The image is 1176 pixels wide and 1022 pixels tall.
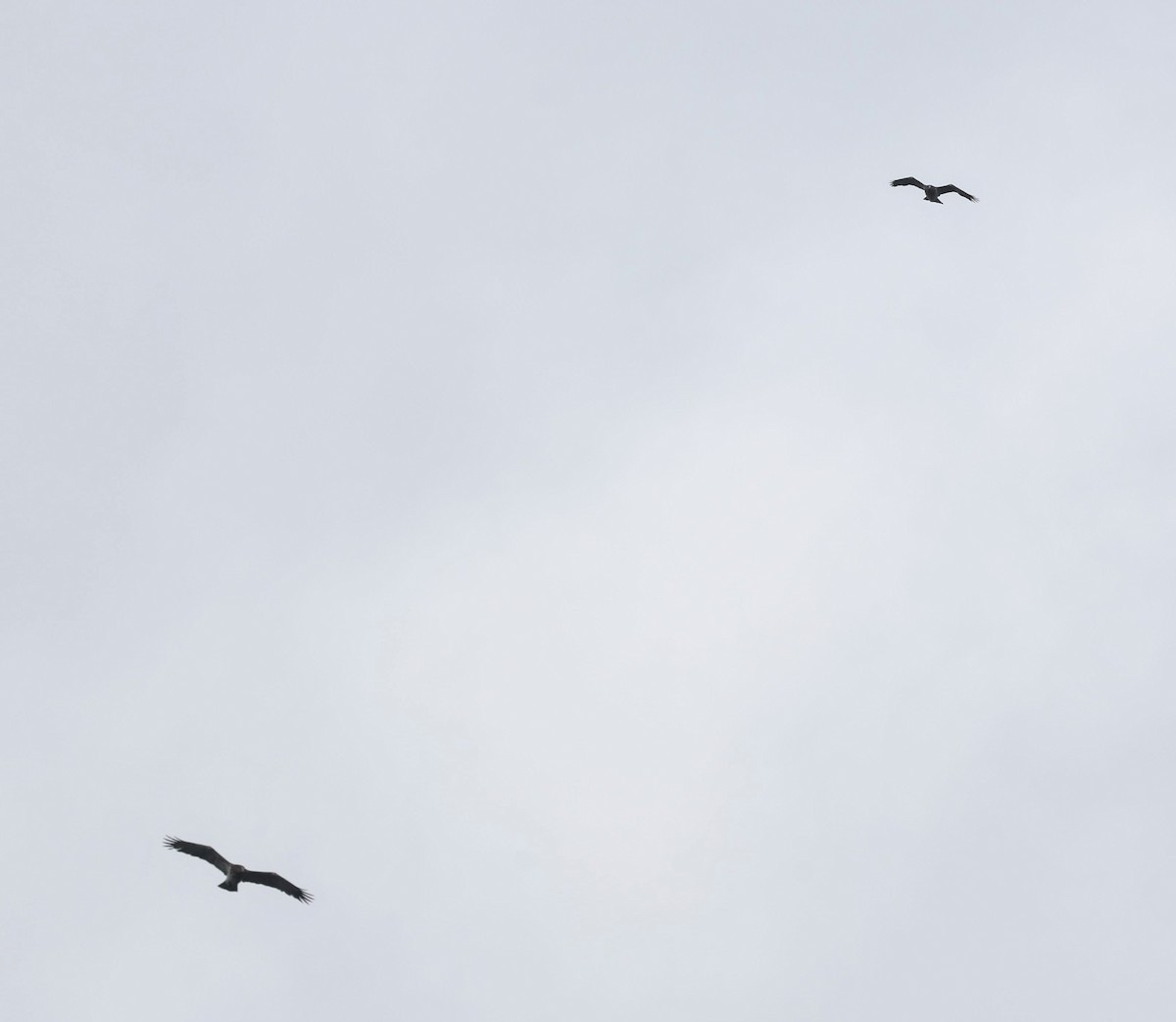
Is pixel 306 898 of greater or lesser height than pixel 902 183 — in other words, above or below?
below

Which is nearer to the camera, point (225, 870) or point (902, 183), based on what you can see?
point (225, 870)

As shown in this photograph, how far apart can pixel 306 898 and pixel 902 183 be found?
6672 centimetres

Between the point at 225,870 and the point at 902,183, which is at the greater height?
the point at 902,183

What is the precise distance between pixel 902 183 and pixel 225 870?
218 ft

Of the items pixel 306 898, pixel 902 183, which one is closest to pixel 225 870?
pixel 306 898

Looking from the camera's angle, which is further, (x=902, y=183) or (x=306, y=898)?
(x=902, y=183)

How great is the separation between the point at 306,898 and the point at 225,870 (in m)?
5.14

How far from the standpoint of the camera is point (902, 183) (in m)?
116

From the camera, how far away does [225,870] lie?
75562 millimetres

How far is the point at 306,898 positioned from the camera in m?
72.4

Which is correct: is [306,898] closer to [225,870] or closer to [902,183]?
[225,870]
